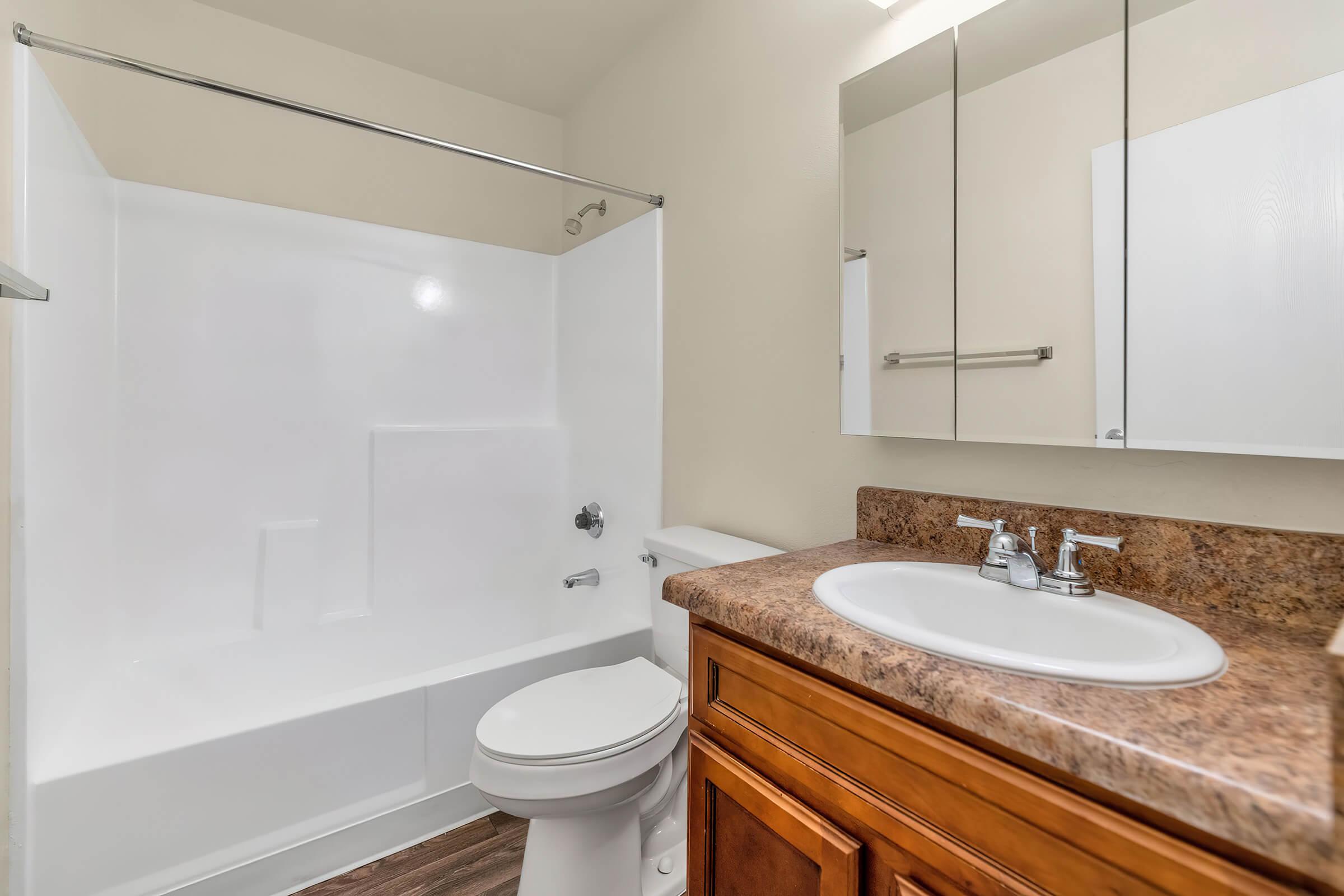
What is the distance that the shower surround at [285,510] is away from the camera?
131 centimetres

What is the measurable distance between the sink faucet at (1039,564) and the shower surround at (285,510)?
123 centimetres

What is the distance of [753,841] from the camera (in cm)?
82

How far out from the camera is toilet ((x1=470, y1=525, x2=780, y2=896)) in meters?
1.17

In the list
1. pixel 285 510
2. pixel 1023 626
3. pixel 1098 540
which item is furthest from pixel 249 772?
pixel 1098 540

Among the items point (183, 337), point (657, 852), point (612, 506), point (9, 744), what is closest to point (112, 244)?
point (183, 337)

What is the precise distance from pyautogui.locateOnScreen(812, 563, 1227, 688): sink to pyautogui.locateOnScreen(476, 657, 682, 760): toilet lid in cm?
62

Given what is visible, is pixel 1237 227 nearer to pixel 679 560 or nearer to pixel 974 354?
pixel 974 354

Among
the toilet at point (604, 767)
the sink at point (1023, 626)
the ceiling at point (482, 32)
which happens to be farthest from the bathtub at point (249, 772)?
the ceiling at point (482, 32)

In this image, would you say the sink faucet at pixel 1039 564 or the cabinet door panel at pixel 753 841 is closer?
the cabinet door panel at pixel 753 841

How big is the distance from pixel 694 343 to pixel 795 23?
849 millimetres

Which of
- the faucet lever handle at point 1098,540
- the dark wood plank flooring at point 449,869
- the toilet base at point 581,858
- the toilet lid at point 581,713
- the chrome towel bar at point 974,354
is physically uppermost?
the chrome towel bar at point 974,354

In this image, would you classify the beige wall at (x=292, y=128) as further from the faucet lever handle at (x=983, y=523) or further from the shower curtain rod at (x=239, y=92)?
the faucet lever handle at (x=983, y=523)

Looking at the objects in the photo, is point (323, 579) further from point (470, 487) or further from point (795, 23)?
point (795, 23)

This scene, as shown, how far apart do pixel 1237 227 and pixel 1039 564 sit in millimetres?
523
